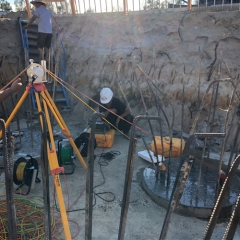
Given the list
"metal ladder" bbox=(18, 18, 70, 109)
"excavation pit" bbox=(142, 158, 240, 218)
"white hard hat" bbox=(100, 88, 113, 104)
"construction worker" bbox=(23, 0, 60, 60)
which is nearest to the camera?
"excavation pit" bbox=(142, 158, 240, 218)

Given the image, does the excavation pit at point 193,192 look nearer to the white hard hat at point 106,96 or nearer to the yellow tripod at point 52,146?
the yellow tripod at point 52,146

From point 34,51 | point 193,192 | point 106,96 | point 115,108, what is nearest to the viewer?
point 193,192

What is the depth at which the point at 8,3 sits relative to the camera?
24.1 meters

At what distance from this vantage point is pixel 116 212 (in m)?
4.03

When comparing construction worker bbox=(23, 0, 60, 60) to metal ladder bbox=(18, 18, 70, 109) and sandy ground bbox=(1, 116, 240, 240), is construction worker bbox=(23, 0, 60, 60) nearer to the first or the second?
metal ladder bbox=(18, 18, 70, 109)

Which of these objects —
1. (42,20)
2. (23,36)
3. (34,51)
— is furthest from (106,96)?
(23,36)

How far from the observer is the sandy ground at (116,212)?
3.61m

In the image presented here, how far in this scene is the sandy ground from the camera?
3.61 meters

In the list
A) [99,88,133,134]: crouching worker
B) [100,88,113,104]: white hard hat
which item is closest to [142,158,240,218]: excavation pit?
[99,88,133,134]: crouching worker

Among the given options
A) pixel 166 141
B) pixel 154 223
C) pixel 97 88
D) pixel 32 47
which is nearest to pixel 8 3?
pixel 32 47

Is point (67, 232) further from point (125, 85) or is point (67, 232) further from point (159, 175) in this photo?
point (125, 85)

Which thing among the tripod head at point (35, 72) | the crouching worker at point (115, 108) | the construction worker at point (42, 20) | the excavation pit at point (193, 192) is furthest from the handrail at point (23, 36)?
the excavation pit at point (193, 192)

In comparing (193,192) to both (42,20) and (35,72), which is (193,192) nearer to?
(35,72)

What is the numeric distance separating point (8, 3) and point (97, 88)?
67.0 ft
